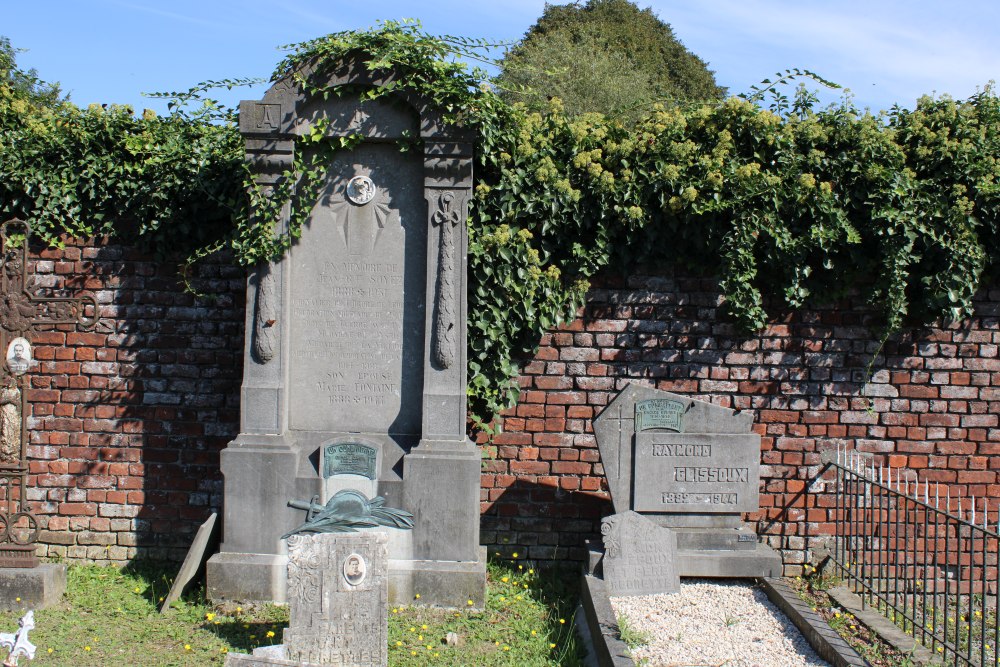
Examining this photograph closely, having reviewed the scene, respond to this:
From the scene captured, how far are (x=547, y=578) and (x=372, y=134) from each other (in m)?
3.52

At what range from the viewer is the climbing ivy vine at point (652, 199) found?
6145 mm

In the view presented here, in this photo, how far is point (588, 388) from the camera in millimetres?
6547

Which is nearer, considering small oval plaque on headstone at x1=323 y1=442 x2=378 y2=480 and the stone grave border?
the stone grave border

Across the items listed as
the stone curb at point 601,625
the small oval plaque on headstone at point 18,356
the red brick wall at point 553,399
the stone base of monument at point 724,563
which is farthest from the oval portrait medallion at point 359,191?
the stone curb at point 601,625

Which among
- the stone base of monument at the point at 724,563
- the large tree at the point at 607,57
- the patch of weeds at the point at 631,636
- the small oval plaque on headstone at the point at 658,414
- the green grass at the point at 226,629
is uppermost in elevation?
the large tree at the point at 607,57

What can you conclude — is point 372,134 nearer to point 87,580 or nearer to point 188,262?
point 188,262

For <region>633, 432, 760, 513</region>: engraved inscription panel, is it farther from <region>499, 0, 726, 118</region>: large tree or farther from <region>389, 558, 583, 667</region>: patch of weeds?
<region>499, 0, 726, 118</region>: large tree

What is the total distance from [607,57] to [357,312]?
17.8 m

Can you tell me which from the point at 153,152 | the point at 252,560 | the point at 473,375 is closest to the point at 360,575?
the point at 252,560

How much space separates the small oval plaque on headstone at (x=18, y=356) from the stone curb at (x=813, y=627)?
5.30 meters

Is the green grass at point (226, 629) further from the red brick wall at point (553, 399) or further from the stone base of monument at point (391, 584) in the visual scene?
the red brick wall at point (553, 399)

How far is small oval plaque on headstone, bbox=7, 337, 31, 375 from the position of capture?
547 centimetres

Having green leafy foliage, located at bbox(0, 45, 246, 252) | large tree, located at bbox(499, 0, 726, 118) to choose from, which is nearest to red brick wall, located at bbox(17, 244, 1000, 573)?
green leafy foliage, located at bbox(0, 45, 246, 252)

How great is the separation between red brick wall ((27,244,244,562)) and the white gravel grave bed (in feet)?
11.4
